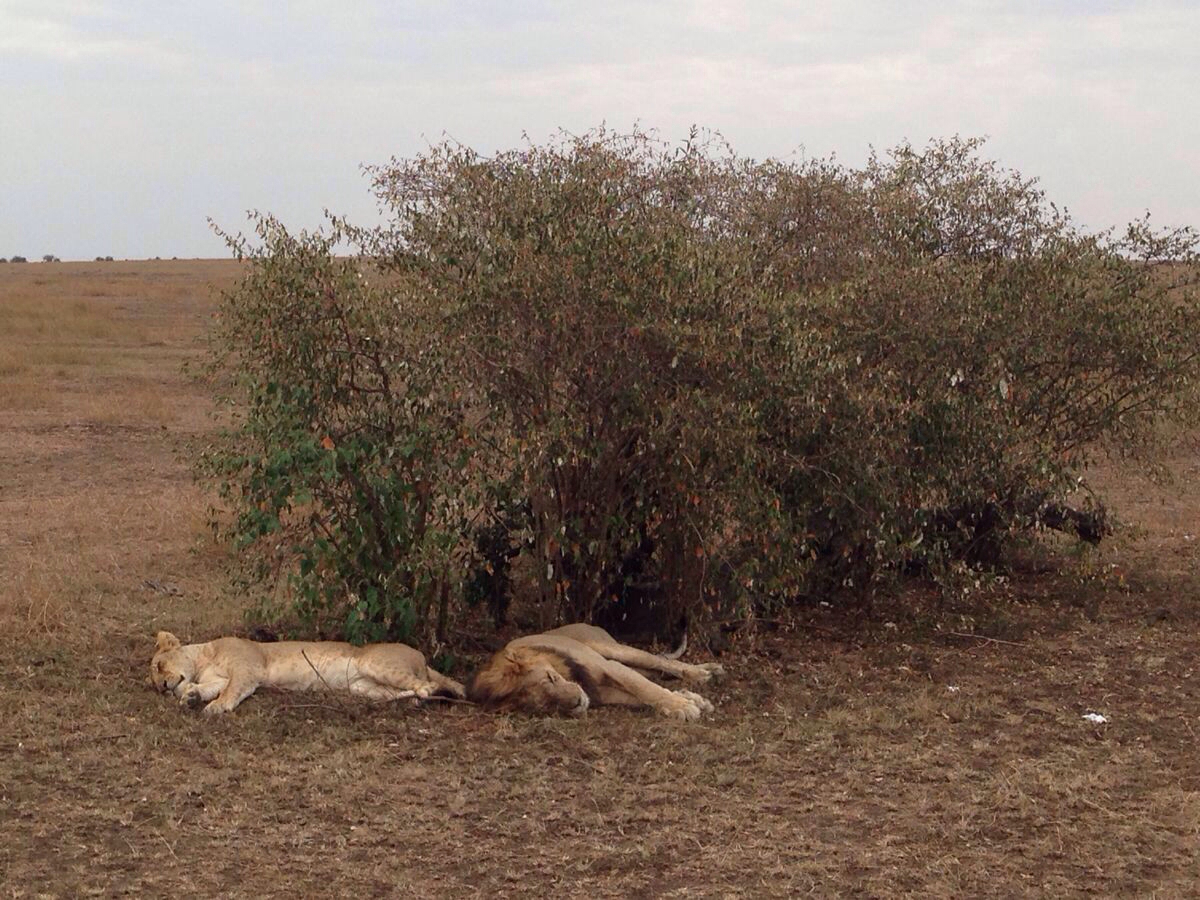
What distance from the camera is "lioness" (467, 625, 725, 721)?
230 inches

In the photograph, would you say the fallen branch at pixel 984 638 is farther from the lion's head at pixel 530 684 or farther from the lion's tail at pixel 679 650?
the lion's head at pixel 530 684

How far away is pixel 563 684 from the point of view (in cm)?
582

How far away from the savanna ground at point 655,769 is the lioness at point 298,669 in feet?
0.32

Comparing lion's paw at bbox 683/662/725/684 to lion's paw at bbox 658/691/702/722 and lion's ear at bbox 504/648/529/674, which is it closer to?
lion's paw at bbox 658/691/702/722

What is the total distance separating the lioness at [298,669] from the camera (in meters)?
5.89

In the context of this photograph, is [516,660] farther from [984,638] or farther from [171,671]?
[984,638]

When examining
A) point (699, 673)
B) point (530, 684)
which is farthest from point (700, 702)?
point (530, 684)

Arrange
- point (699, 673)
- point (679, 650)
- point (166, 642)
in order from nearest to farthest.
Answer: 1. point (166, 642)
2. point (699, 673)
3. point (679, 650)

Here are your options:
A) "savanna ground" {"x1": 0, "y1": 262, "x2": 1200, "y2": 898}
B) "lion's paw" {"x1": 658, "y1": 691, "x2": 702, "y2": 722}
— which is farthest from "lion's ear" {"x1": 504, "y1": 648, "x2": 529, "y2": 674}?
"lion's paw" {"x1": 658, "y1": 691, "x2": 702, "y2": 722}

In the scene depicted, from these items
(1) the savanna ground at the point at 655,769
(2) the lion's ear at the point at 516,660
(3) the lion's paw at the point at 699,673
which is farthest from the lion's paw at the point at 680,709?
(2) the lion's ear at the point at 516,660

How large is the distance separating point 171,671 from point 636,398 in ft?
7.65

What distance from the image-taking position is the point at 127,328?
82.8ft

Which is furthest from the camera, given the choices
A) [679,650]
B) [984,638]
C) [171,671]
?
[984,638]

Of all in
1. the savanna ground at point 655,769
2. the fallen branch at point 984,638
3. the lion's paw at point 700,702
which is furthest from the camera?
the fallen branch at point 984,638
